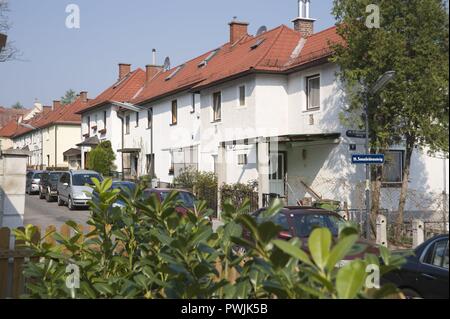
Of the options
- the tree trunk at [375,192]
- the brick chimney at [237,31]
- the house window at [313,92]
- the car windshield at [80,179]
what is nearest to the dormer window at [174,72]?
the brick chimney at [237,31]

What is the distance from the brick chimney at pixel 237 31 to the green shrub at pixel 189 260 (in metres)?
29.3

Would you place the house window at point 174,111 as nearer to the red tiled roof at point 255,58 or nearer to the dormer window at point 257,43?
the red tiled roof at point 255,58

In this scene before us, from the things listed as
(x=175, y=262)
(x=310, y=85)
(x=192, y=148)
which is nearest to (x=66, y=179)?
(x=192, y=148)

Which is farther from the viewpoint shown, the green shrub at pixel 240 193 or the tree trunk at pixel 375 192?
the green shrub at pixel 240 193

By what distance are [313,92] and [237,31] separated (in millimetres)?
12316

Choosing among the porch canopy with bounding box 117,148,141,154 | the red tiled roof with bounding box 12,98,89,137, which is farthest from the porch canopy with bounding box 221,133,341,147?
the red tiled roof with bounding box 12,98,89,137

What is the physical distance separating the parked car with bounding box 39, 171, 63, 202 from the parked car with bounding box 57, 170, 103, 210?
2810 millimetres

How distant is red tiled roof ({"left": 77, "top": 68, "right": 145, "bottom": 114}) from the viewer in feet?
147

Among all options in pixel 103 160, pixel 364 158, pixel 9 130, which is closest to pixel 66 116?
pixel 103 160

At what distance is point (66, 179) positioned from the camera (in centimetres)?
2744

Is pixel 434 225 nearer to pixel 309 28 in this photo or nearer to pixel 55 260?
pixel 55 260

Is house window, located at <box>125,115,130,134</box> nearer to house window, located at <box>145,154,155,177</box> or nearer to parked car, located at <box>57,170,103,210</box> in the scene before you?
house window, located at <box>145,154,155,177</box>

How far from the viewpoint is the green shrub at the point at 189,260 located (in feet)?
9.82

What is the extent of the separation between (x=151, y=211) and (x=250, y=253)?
1.13m
